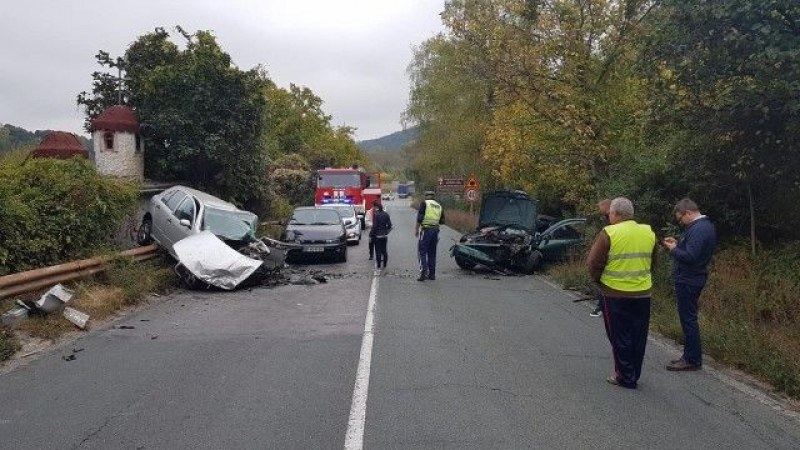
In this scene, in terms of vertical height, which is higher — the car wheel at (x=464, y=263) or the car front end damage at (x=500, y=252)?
the car front end damage at (x=500, y=252)

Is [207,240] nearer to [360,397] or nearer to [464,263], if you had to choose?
[464,263]

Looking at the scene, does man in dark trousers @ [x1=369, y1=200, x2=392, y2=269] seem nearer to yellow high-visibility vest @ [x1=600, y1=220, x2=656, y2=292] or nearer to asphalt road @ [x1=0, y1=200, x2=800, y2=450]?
asphalt road @ [x1=0, y1=200, x2=800, y2=450]

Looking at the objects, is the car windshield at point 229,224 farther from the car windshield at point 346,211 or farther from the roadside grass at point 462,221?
the roadside grass at point 462,221

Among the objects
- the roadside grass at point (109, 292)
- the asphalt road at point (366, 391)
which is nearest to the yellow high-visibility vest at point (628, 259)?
the asphalt road at point (366, 391)

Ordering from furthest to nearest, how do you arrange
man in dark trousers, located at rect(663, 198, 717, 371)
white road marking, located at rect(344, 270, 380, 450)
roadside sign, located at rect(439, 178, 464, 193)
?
roadside sign, located at rect(439, 178, 464, 193) < man in dark trousers, located at rect(663, 198, 717, 371) < white road marking, located at rect(344, 270, 380, 450)

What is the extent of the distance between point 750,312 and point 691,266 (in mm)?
2792

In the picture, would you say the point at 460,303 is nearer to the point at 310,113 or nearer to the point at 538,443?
the point at 538,443

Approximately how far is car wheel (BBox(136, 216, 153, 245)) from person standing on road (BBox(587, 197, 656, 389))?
1184 centimetres

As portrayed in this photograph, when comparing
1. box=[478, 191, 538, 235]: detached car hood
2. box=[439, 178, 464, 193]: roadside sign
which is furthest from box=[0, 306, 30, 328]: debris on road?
box=[439, 178, 464, 193]: roadside sign

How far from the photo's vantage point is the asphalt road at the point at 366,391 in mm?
5309

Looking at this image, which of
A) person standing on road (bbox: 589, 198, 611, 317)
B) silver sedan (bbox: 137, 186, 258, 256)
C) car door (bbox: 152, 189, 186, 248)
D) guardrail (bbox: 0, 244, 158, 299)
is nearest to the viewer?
person standing on road (bbox: 589, 198, 611, 317)

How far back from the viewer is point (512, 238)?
17281 millimetres

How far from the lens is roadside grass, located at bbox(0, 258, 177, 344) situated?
9094mm

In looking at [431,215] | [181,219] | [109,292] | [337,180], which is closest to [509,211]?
[431,215]
